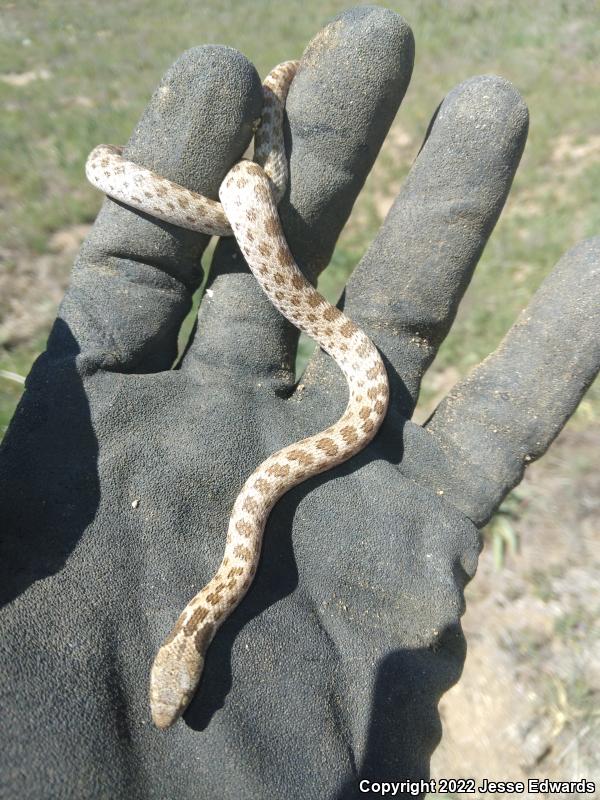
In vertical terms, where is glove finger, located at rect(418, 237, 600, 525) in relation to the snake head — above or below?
above

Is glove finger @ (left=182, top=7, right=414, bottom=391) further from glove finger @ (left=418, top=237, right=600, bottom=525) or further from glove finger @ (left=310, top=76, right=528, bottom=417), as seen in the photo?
glove finger @ (left=418, top=237, right=600, bottom=525)

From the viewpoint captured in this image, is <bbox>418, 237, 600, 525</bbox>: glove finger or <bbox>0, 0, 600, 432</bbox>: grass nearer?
<bbox>418, 237, 600, 525</bbox>: glove finger

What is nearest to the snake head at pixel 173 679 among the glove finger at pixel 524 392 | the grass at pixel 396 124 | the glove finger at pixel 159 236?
the glove finger at pixel 159 236

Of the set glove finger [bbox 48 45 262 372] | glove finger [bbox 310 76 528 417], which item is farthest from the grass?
glove finger [bbox 48 45 262 372]

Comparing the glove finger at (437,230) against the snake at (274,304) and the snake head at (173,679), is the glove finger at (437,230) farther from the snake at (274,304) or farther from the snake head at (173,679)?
the snake head at (173,679)

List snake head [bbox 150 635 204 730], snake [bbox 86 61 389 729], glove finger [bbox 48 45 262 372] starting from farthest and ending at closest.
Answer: glove finger [bbox 48 45 262 372] → snake [bbox 86 61 389 729] → snake head [bbox 150 635 204 730]

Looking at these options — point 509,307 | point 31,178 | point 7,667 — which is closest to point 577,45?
point 509,307
